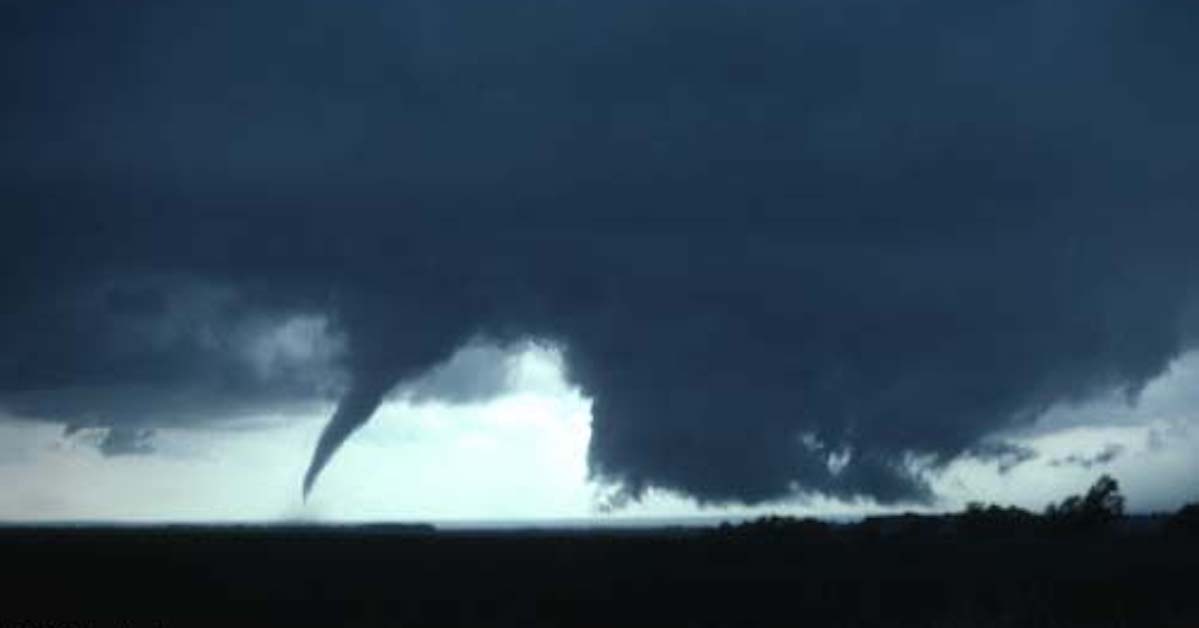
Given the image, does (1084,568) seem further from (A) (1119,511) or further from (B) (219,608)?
(A) (1119,511)

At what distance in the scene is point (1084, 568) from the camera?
66.5 metres

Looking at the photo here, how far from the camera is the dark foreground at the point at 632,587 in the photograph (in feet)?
143

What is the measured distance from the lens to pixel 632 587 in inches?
2247

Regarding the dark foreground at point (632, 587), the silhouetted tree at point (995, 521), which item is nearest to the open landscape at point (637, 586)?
the dark foreground at point (632, 587)

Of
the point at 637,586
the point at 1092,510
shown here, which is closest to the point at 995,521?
the point at 1092,510

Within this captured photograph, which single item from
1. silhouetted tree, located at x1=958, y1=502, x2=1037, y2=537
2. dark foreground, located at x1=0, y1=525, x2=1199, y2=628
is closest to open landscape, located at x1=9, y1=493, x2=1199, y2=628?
dark foreground, located at x1=0, y1=525, x2=1199, y2=628

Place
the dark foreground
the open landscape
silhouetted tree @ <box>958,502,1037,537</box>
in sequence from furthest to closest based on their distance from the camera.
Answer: silhouetted tree @ <box>958,502,1037,537</box>
the open landscape
the dark foreground

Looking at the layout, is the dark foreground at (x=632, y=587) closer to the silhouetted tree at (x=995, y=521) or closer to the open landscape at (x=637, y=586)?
the open landscape at (x=637, y=586)

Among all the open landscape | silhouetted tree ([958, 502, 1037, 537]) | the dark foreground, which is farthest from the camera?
silhouetted tree ([958, 502, 1037, 537])

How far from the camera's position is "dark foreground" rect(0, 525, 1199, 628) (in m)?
43.7

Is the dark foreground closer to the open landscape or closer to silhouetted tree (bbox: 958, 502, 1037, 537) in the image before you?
the open landscape

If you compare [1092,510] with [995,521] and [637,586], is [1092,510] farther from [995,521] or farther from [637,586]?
[637,586]

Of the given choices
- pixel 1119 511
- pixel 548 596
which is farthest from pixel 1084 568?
pixel 1119 511

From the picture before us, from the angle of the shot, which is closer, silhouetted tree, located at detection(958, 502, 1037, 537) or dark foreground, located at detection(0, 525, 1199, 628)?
dark foreground, located at detection(0, 525, 1199, 628)
